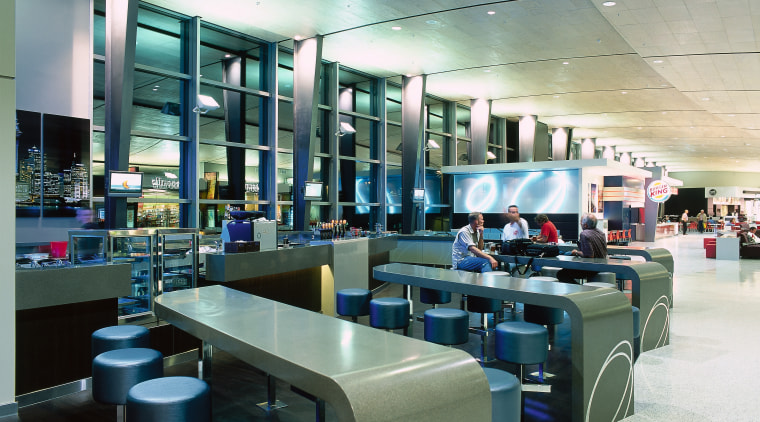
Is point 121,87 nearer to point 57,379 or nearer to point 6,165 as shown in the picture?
point 6,165

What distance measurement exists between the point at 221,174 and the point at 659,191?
55.0 feet

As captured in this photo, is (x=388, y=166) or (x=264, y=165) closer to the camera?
(x=264, y=165)

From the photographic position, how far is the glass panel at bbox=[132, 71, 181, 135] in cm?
→ 890

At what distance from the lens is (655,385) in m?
4.14

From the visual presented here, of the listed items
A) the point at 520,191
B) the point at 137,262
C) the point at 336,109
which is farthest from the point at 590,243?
the point at 520,191

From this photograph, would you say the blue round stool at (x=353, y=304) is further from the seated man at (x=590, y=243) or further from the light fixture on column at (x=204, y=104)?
the light fixture on column at (x=204, y=104)

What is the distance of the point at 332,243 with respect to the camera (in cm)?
672

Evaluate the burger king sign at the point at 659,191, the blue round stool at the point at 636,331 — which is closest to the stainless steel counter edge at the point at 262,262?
the blue round stool at the point at 636,331

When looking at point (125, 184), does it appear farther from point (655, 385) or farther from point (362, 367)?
point (655, 385)

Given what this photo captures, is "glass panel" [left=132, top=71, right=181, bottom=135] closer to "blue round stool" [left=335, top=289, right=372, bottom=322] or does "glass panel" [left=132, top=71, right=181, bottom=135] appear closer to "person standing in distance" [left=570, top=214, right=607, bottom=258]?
"blue round stool" [left=335, top=289, right=372, bottom=322]

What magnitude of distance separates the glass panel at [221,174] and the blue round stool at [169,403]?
7.22 meters

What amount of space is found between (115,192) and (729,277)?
1184 centimetres

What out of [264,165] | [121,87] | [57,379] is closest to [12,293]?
[57,379]

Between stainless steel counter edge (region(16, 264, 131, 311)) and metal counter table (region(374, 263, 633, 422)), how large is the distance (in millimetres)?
2869
